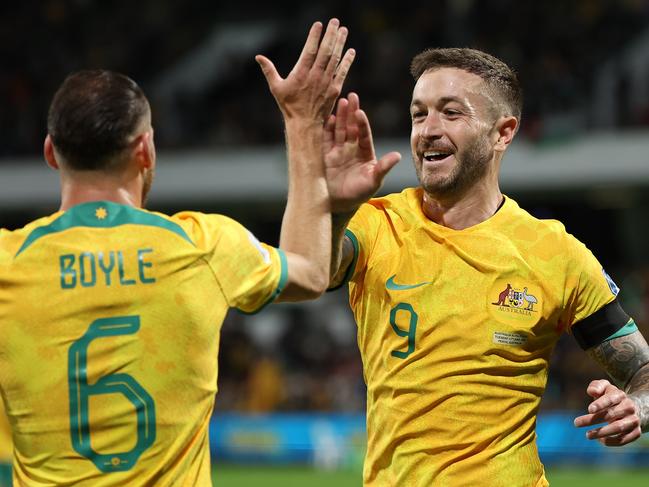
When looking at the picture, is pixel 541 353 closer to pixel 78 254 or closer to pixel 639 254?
pixel 78 254

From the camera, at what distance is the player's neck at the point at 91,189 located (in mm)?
3070

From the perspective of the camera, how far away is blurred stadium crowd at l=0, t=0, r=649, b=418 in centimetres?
1609

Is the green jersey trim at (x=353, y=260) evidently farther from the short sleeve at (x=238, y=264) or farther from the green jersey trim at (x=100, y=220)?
the green jersey trim at (x=100, y=220)

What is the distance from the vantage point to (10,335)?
2979 millimetres

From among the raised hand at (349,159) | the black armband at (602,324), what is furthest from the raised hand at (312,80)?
the black armband at (602,324)

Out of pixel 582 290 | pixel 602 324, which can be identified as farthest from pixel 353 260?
pixel 602 324

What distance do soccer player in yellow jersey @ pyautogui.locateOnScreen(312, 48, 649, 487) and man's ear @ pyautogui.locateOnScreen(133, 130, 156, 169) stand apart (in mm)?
798

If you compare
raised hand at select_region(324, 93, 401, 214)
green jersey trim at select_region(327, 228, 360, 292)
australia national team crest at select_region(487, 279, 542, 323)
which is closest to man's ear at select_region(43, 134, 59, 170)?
raised hand at select_region(324, 93, 401, 214)

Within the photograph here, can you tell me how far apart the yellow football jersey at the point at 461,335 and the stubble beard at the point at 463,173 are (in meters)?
0.14

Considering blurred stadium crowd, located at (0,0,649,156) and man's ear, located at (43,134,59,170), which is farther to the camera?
blurred stadium crowd, located at (0,0,649,156)

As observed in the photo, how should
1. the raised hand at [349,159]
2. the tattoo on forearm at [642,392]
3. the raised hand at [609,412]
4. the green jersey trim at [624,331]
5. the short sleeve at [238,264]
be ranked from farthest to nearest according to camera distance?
1. the green jersey trim at [624,331]
2. the tattoo on forearm at [642,392]
3. the raised hand at [609,412]
4. the raised hand at [349,159]
5. the short sleeve at [238,264]

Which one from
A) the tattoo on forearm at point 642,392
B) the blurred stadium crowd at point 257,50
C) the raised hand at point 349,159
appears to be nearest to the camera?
the raised hand at point 349,159

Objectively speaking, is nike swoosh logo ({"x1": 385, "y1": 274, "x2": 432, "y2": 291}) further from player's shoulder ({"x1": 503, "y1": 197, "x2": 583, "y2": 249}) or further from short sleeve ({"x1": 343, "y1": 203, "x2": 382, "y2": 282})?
player's shoulder ({"x1": 503, "y1": 197, "x2": 583, "y2": 249})

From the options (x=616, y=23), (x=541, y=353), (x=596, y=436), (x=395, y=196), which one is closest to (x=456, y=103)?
(x=395, y=196)
